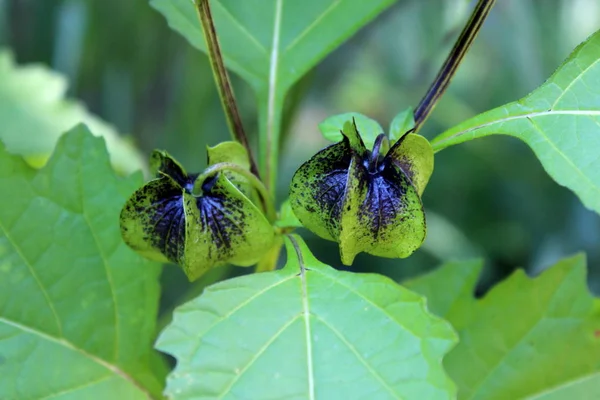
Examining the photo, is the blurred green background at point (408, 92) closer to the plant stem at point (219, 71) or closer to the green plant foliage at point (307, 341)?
the plant stem at point (219, 71)

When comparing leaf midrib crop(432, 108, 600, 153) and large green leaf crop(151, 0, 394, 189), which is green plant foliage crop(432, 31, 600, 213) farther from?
large green leaf crop(151, 0, 394, 189)

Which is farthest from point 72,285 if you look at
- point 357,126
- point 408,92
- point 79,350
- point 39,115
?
point 408,92

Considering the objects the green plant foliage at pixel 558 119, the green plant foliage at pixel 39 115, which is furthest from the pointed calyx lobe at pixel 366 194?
the green plant foliage at pixel 39 115

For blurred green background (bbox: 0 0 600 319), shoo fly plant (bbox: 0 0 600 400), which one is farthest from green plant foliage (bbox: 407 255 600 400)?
blurred green background (bbox: 0 0 600 319)

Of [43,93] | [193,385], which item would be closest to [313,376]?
[193,385]

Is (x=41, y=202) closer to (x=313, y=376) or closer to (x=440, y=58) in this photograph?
(x=313, y=376)
